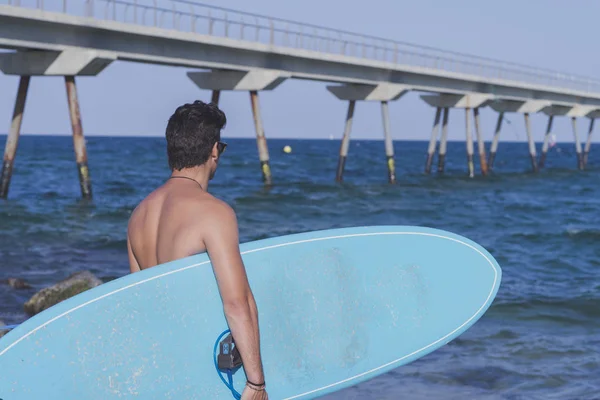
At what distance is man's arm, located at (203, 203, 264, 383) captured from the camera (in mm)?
3206

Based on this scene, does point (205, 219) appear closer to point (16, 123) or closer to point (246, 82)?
point (16, 123)

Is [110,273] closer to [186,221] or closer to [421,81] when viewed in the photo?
[186,221]

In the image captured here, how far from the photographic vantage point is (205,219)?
10.5 feet

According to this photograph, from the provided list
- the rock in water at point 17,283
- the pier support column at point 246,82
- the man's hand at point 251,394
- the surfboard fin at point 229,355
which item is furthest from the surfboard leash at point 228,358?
the pier support column at point 246,82

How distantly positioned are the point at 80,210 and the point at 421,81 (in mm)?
16536

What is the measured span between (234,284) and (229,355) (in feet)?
1.33

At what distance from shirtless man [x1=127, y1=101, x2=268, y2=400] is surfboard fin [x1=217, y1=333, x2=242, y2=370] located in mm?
164

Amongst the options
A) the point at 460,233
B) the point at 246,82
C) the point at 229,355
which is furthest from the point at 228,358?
the point at 246,82

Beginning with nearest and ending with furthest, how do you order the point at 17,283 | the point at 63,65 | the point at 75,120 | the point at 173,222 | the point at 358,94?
the point at 173,222
the point at 17,283
the point at 63,65
the point at 75,120
the point at 358,94

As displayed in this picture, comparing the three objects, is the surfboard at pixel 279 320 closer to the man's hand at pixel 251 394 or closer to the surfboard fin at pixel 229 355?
the surfboard fin at pixel 229 355

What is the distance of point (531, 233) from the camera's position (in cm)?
1919

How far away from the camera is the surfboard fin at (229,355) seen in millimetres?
3500

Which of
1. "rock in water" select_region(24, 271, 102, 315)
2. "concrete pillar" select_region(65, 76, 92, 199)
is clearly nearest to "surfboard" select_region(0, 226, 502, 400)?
"rock in water" select_region(24, 271, 102, 315)

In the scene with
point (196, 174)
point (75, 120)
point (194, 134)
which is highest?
point (194, 134)
